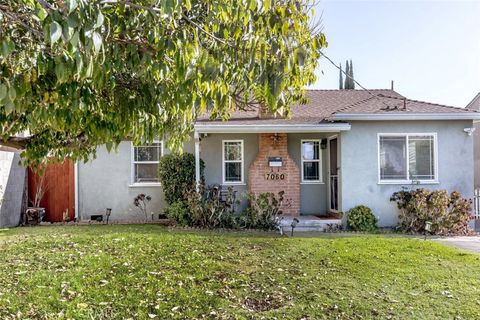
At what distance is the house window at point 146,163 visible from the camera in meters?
13.7

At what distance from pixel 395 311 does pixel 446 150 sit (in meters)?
8.47

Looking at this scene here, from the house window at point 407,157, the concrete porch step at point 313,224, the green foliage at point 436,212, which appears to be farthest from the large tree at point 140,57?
the house window at point 407,157

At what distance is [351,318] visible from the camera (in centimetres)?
477

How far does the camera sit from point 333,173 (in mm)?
12945

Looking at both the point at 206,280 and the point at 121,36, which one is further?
the point at 206,280

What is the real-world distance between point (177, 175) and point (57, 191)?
15.5ft

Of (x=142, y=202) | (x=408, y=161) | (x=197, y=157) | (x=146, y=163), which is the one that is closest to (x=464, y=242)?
(x=408, y=161)

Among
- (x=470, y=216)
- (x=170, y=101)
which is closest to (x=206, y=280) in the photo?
(x=170, y=101)

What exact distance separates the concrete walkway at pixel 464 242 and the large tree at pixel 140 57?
765 centimetres

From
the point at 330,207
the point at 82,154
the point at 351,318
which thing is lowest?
the point at 351,318

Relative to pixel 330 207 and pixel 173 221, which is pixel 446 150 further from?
pixel 173 221

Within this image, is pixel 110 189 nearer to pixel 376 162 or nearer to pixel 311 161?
pixel 311 161

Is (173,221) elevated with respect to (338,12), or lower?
lower

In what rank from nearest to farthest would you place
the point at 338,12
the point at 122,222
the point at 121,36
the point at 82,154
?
the point at 121,36 < the point at 82,154 < the point at 338,12 < the point at 122,222
